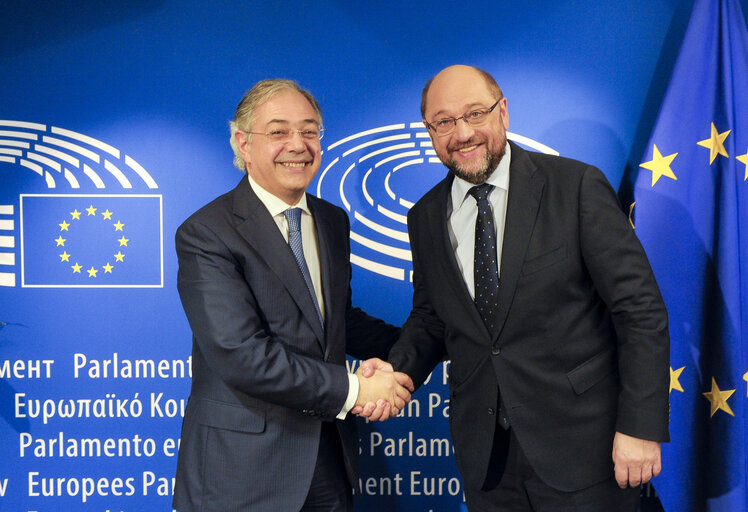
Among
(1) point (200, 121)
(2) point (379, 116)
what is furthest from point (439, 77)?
(1) point (200, 121)

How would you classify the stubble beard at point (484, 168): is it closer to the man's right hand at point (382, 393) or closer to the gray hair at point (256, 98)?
the gray hair at point (256, 98)

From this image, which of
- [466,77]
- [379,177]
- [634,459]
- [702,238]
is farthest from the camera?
[379,177]

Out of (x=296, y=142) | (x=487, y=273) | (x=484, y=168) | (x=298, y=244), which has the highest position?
(x=296, y=142)

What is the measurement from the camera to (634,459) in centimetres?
175

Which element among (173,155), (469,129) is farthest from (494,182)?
(173,155)

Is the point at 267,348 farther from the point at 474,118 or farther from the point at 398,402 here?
the point at 474,118

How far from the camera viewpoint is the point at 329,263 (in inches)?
80.3

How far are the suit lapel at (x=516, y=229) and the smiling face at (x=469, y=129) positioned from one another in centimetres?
12

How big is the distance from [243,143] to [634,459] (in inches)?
61.5

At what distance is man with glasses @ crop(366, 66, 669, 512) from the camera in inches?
69.1

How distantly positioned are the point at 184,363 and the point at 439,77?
5.99ft

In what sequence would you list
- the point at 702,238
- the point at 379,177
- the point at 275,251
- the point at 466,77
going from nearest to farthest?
the point at 275,251
the point at 466,77
the point at 702,238
the point at 379,177

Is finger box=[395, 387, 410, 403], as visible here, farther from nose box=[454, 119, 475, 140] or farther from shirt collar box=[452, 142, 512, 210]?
nose box=[454, 119, 475, 140]

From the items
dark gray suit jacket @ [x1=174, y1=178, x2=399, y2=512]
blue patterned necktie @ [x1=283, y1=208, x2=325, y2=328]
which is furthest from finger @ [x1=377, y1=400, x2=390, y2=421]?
blue patterned necktie @ [x1=283, y1=208, x2=325, y2=328]
